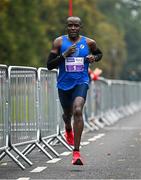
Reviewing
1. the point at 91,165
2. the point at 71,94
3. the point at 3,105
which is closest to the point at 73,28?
the point at 71,94

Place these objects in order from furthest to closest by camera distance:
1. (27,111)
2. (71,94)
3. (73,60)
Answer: (27,111)
(71,94)
(73,60)

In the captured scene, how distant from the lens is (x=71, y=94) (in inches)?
535

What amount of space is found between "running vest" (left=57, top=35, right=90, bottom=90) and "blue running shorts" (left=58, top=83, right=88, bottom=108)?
60mm

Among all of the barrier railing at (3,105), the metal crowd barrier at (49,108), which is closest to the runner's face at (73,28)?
the barrier railing at (3,105)

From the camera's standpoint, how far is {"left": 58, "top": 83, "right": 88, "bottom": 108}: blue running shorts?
43.8ft

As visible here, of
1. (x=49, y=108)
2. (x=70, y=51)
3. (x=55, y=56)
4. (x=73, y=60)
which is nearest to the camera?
(x=70, y=51)

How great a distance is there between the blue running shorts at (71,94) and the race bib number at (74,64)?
0.23 metres

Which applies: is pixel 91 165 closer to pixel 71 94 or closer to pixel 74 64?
pixel 71 94

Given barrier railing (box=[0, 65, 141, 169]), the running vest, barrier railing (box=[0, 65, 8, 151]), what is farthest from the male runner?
barrier railing (box=[0, 65, 8, 151])

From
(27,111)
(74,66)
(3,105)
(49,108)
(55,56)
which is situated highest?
(55,56)

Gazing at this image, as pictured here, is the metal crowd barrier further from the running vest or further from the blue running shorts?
the running vest

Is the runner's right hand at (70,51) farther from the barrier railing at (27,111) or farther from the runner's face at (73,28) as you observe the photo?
the barrier railing at (27,111)

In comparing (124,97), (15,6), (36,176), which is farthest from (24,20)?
(36,176)

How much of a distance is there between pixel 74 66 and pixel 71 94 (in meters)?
0.47
